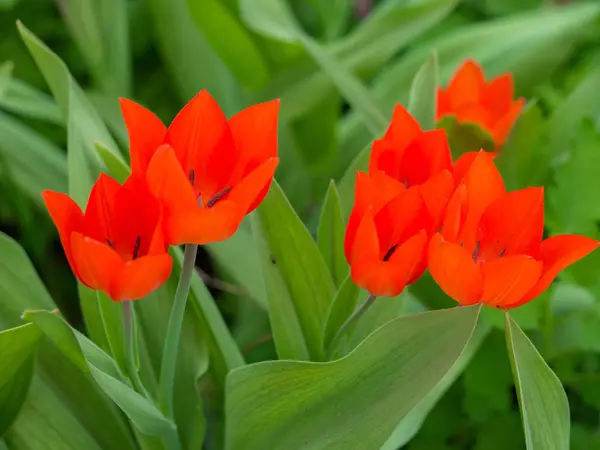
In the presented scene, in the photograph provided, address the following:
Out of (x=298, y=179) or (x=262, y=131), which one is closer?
(x=262, y=131)

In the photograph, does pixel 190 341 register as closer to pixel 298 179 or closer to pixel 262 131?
pixel 262 131

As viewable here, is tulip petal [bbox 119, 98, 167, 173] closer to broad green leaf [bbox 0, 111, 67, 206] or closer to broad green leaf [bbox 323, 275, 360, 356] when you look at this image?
broad green leaf [bbox 323, 275, 360, 356]

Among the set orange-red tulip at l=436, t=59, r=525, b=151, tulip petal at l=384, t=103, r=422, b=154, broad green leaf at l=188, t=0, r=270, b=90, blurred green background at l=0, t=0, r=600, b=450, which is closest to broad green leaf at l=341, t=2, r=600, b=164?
blurred green background at l=0, t=0, r=600, b=450

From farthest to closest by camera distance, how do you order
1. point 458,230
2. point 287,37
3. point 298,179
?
1. point 298,179
2. point 287,37
3. point 458,230

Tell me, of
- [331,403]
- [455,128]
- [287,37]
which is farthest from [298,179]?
[331,403]

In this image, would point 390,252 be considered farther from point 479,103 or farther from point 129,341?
point 479,103

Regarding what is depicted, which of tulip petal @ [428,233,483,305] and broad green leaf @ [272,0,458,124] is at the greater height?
broad green leaf @ [272,0,458,124]
